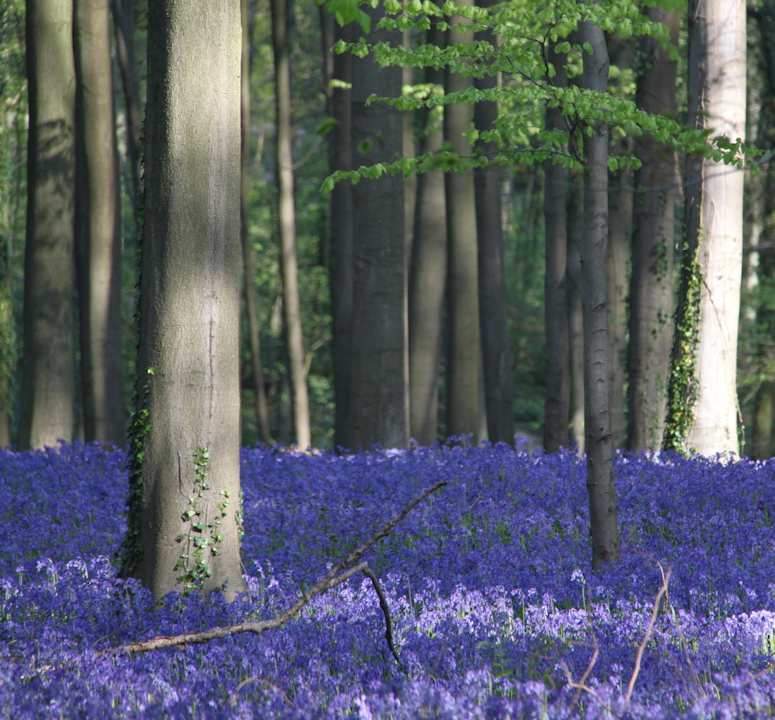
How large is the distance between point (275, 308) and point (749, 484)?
98.8 ft

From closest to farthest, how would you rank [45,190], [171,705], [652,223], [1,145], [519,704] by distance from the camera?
1. [519,704]
2. [171,705]
3. [45,190]
4. [652,223]
5. [1,145]

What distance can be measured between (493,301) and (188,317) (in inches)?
469

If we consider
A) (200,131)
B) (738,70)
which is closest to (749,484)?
(738,70)

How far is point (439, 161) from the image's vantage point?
834cm

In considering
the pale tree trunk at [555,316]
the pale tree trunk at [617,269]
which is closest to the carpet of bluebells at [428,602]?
the pale tree trunk at [617,269]

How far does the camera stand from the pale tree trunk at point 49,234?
14.3m

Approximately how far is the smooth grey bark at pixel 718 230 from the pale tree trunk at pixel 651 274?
3135 millimetres

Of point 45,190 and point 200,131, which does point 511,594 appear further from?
point 45,190

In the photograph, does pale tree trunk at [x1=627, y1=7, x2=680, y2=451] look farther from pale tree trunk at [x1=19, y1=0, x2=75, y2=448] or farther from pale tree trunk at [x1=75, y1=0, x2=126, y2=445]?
pale tree trunk at [x1=19, y1=0, x2=75, y2=448]

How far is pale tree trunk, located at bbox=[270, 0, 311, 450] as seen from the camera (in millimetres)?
20750

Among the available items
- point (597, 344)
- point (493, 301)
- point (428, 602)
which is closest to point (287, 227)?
point (493, 301)

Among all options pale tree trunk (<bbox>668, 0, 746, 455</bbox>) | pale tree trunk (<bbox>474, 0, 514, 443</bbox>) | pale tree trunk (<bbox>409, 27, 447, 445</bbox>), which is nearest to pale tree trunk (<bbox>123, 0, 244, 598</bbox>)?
pale tree trunk (<bbox>668, 0, 746, 455</bbox>)

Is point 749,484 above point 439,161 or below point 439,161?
below

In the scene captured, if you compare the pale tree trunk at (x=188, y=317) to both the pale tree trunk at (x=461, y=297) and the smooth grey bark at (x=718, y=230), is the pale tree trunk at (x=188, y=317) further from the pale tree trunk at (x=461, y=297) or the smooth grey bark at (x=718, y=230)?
the pale tree trunk at (x=461, y=297)
